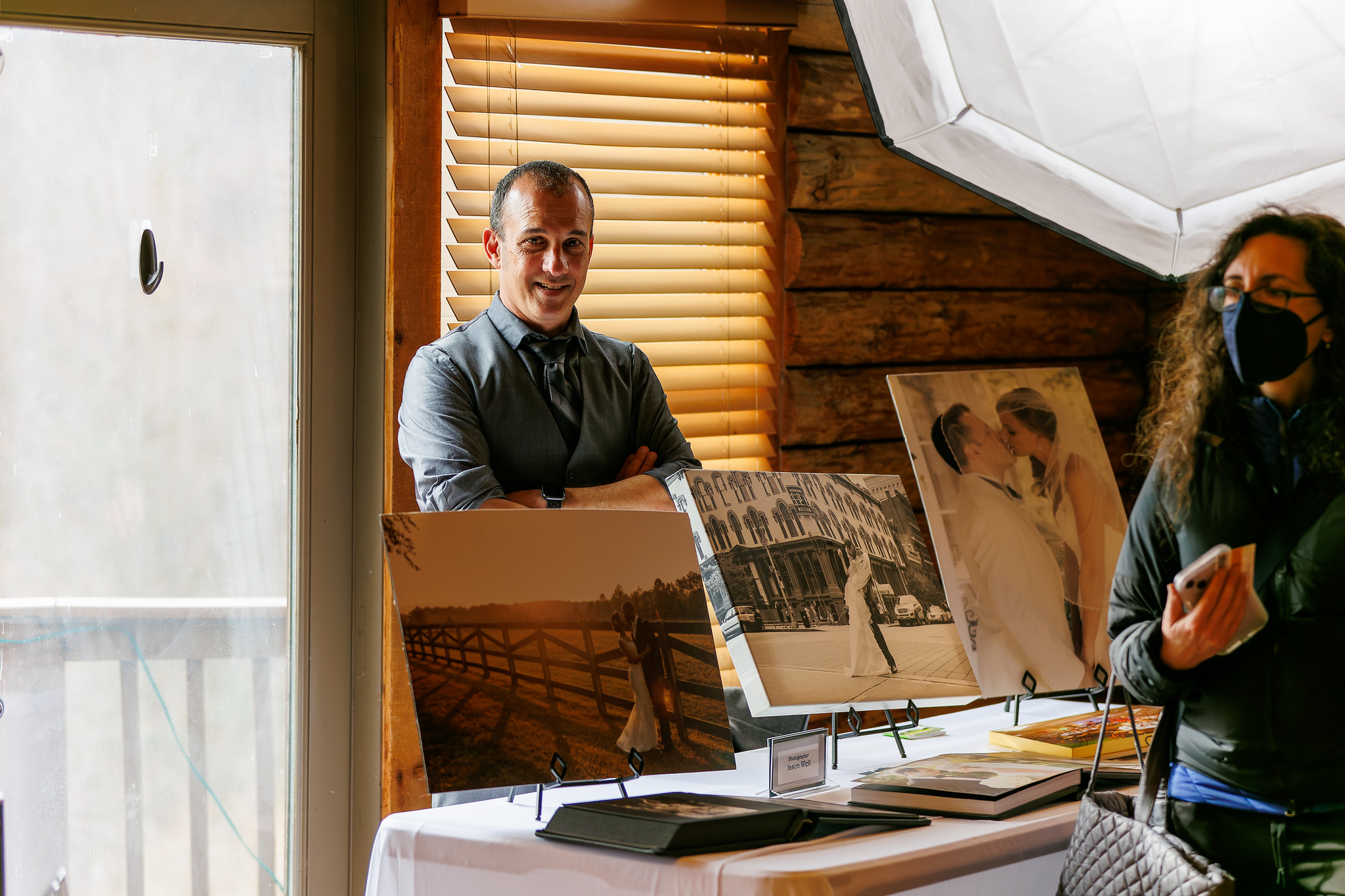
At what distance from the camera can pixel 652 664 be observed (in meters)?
1.42

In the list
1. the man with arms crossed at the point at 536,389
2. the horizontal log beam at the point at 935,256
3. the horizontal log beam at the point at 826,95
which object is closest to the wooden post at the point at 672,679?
the man with arms crossed at the point at 536,389

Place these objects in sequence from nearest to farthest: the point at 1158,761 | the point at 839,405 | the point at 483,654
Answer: the point at 1158,761, the point at 483,654, the point at 839,405

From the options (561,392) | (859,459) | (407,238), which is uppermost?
(407,238)

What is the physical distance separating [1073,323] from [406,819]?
2.37 m

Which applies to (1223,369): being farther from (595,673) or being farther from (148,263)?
(148,263)

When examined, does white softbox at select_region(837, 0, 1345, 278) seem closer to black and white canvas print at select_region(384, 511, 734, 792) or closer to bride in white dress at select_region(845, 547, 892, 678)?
bride in white dress at select_region(845, 547, 892, 678)

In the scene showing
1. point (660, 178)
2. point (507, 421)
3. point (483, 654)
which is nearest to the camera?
point (483, 654)

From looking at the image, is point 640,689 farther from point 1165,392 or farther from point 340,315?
point 340,315

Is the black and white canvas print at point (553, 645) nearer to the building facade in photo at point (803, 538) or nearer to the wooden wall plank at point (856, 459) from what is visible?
the building facade in photo at point (803, 538)

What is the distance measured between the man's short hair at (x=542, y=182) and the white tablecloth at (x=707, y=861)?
3.32 ft

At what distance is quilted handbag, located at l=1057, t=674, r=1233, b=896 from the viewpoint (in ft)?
3.46

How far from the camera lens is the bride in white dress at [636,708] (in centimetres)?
138

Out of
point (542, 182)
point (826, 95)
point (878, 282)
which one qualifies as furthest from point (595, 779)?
point (826, 95)

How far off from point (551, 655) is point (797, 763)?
375mm
